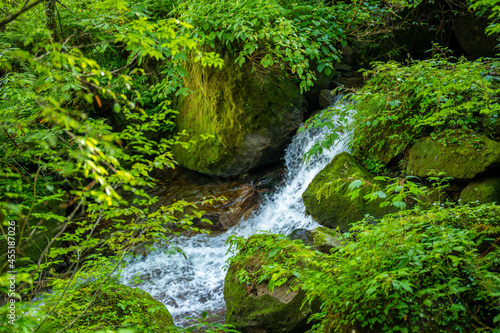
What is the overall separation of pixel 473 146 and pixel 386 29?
427cm

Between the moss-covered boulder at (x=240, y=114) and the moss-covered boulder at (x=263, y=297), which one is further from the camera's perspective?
the moss-covered boulder at (x=240, y=114)

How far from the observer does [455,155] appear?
4.21m

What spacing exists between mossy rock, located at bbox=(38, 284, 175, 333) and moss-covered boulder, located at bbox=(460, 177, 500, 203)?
401 centimetres

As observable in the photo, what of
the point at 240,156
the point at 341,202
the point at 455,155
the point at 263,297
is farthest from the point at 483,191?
the point at 240,156

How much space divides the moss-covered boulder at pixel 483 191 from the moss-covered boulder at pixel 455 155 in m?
0.13

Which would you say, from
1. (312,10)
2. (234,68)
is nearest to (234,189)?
(234,68)

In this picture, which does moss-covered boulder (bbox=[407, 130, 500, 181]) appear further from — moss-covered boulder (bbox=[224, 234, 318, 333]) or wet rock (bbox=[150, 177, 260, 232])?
wet rock (bbox=[150, 177, 260, 232])

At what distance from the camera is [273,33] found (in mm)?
5410

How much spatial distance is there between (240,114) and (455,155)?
4285 millimetres

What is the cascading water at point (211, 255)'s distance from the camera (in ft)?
16.9

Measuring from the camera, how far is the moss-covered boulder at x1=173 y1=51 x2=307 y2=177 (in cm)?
688

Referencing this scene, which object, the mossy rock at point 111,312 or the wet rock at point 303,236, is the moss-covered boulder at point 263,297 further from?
the wet rock at point 303,236

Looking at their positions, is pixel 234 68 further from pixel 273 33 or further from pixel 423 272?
pixel 423 272

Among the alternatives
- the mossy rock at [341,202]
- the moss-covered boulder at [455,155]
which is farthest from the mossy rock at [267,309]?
the moss-covered boulder at [455,155]
